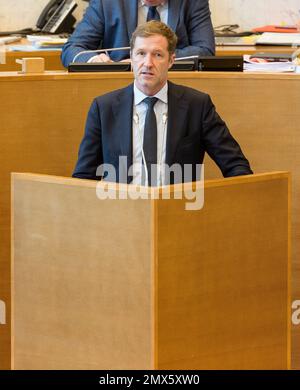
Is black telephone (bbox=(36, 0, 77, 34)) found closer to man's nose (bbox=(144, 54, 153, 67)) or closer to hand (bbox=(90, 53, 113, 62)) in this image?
hand (bbox=(90, 53, 113, 62))

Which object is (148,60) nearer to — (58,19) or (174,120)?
(174,120)

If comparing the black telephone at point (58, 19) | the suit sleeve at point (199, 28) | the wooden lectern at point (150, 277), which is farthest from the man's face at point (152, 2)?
the wooden lectern at point (150, 277)

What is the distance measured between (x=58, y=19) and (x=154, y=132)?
249 cm

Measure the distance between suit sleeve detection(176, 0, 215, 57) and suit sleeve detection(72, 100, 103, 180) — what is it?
1.14 metres

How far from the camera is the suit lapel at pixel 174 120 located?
4.12 m

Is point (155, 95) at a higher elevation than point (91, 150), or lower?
higher

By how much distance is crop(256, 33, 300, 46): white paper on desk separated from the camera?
5938mm

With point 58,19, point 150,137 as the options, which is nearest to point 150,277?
point 150,137

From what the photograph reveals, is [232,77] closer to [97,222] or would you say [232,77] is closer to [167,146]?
[167,146]

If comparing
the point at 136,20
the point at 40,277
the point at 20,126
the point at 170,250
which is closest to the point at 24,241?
the point at 40,277

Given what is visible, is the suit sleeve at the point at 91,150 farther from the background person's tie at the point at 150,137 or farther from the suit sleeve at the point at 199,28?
the suit sleeve at the point at 199,28

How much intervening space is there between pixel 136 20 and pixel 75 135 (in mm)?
899

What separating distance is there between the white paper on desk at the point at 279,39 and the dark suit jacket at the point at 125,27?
764 millimetres

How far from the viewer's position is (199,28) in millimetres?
5234
